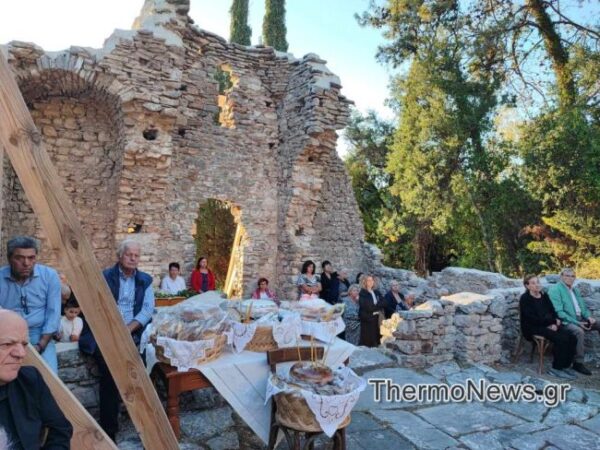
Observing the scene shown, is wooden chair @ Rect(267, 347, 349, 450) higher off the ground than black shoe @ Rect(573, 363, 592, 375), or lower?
higher

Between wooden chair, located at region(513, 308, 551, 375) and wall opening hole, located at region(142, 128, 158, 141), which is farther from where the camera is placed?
wall opening hole, located at region(142, 128, 158, 141)

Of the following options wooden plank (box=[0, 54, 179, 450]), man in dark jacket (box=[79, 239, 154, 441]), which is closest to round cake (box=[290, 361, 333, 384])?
wooden plank (box=[0, 54, 179, 450])

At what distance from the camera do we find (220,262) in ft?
54.2

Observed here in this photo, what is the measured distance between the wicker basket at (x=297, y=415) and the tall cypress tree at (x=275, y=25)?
70.3 feet

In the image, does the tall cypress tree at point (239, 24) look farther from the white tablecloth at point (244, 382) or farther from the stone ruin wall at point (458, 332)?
the white tablecloth at point (244, 382)

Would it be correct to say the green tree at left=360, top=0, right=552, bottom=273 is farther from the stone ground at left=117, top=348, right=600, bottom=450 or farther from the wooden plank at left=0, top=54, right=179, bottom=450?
the wooden plank at left=0, top=54, right=179, bottom=450

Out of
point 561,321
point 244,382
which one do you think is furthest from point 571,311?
point 244,382

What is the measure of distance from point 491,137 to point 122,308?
14727 mm

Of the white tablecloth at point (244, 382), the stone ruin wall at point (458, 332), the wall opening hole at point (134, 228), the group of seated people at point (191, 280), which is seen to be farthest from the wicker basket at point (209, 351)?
the wall opening hole at point (134, 228)

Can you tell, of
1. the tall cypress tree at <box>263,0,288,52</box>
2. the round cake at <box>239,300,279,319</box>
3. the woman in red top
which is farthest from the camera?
the tall cypress tree at <box>263,0,288,52</box>

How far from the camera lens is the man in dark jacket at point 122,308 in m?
3.17

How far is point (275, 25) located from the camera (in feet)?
71.2

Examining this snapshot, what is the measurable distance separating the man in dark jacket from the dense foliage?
12.6 metres

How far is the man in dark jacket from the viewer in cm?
317
